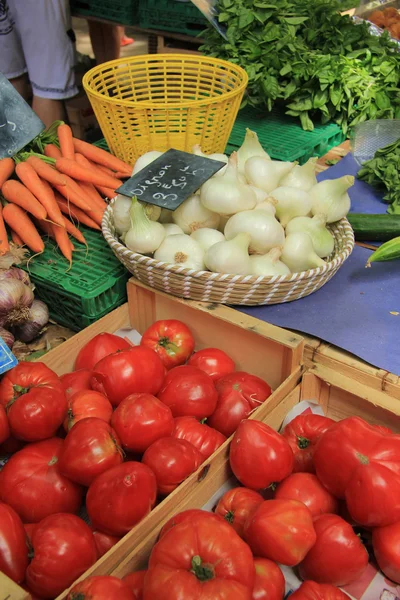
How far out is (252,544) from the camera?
104 centimetres

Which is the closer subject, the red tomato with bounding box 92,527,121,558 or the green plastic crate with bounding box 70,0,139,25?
the red tomato with bounding box 92,527,121,558

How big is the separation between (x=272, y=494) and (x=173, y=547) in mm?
430

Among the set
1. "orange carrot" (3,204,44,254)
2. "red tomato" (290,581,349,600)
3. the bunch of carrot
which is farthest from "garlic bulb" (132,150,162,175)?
"red tomato" (290,581,349,600)

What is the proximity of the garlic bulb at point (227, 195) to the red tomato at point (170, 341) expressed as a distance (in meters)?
0.36

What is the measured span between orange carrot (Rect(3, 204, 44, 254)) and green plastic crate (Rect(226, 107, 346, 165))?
0.98 m

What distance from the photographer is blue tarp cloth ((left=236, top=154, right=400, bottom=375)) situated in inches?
57.9

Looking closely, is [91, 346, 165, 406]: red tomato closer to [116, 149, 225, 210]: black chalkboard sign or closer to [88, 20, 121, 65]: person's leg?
[116, 149, 225, 210]: black chalkboard sign

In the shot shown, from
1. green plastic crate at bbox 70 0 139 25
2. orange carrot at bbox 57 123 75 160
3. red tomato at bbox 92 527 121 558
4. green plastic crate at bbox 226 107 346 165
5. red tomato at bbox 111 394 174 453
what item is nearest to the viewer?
red tomato at bbox 92 527 121 558

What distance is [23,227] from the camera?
6.23 ft

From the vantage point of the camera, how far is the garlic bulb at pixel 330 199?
66.9 inches

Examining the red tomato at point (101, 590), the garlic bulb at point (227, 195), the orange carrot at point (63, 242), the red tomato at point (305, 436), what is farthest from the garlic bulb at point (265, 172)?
the red tomato at point (101, 590)

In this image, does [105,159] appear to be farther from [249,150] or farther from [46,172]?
[249,150]

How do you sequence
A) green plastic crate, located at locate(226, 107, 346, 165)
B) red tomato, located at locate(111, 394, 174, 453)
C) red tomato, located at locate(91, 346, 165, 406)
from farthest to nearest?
1. green plastic crate, located at locate(226, 107, 346, 165)
2. red tomato, located at locate(91, 346, 165, 406)
3. red tomato, located at locate(111, 394, 174, 453)

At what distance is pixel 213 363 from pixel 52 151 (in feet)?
3.93
